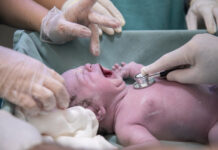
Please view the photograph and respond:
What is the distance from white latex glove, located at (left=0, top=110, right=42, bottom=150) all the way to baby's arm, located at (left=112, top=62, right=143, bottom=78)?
2.04ft

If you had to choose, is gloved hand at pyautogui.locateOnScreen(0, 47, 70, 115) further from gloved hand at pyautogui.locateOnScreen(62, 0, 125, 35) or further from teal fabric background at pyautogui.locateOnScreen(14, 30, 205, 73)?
gloved hand at pyautogui.locateOnScreen(62, 0, 125, 35)

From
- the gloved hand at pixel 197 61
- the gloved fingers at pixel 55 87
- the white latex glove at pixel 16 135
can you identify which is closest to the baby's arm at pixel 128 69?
the gloved hand at pixel 197 61

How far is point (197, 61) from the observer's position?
37.6 inches

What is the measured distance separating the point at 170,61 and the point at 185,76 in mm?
86

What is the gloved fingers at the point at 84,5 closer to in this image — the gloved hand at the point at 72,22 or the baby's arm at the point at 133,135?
the gloved hand at the point at 72,22

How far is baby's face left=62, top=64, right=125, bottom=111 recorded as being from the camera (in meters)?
1.04

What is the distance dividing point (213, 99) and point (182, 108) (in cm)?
14

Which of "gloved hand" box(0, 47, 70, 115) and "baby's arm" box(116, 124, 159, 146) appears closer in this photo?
"gloved hand" box(0, 47, 70, 115)

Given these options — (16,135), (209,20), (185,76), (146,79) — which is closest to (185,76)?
(185,76)

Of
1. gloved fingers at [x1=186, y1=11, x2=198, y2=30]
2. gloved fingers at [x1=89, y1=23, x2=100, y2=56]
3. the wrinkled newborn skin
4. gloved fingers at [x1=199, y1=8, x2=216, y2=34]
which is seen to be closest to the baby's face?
the wrinkled newborn skin

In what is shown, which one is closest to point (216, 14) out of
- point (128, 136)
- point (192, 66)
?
point (192, 66)

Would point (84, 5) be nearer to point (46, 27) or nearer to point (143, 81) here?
point (46, 27)

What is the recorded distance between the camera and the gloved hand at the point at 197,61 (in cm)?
93

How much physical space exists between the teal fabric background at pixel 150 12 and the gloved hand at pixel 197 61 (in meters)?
0.64
